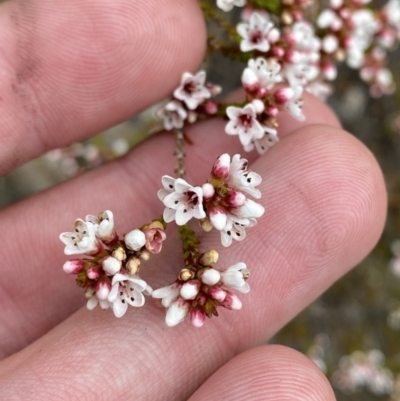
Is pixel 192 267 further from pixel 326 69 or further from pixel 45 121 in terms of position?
pixel 326 69

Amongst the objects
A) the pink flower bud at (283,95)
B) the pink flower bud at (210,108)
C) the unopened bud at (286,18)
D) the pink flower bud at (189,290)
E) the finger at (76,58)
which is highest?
the finger at (76,58)

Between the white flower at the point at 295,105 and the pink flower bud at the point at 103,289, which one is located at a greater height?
the white flower at the point at 295,105

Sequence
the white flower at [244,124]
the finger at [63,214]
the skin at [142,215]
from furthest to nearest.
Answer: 1. the finger at [63,214]
2. the white flower at [244,124]
3. the skin at [142,215]

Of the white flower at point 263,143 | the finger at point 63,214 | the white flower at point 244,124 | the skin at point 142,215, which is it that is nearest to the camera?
the skin at point 142,215

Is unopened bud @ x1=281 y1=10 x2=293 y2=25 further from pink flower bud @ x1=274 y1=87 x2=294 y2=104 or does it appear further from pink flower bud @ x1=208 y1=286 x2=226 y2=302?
pink flower bud @ x1=208 y1=286 x2=226 y2=302

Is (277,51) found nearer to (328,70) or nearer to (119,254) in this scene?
(328,70)

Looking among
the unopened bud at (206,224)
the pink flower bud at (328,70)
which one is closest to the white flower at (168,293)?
the unopened bud at (206,224)

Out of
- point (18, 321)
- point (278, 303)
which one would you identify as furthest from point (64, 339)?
point (278, 303)

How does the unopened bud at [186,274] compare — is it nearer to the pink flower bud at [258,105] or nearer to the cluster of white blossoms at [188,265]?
the cluster of white blossoms at [188,265]
